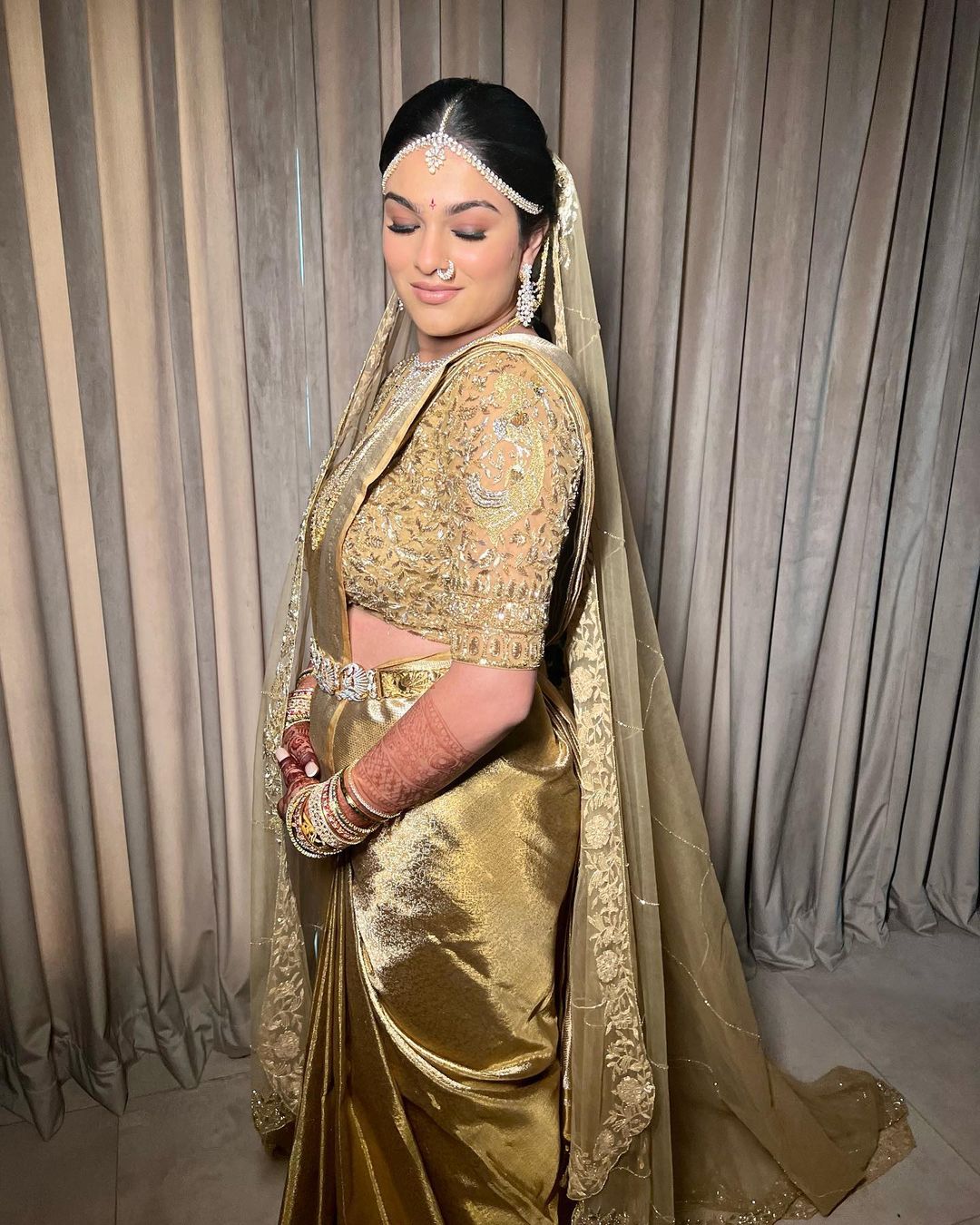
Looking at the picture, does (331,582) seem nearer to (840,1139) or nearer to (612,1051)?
(612,1051)

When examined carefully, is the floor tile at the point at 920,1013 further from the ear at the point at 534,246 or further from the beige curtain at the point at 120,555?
the ear at the point at 534,246

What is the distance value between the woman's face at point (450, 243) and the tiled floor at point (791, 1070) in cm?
153

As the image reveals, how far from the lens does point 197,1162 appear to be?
1730 millimetres

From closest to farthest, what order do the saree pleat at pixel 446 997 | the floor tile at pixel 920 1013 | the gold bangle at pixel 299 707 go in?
the saree pleat at pixel 446 997
the gold bangle at pixel 299 707
the floor tile at pixel 920 1013

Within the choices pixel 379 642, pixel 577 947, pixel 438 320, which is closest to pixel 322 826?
pixel 379 642

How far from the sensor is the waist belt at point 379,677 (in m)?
1.17

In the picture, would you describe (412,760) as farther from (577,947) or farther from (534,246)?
(534,246)

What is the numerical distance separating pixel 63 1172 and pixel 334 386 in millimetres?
1519

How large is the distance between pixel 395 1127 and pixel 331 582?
737 mm

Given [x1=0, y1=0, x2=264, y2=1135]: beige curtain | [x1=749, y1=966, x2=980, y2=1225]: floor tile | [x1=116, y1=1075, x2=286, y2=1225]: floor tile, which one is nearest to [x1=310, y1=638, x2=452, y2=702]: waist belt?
[x1=0, y1=0, x2=264, y2=1135]: beige curtain

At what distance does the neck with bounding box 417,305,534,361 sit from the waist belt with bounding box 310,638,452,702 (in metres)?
0.39

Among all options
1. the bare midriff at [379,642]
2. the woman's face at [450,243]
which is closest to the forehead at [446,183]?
the woman's face at [450,243]

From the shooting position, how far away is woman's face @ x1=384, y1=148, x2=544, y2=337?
1.06m

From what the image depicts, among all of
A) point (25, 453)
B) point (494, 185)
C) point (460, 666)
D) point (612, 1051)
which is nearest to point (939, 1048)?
point (612, 1051)
